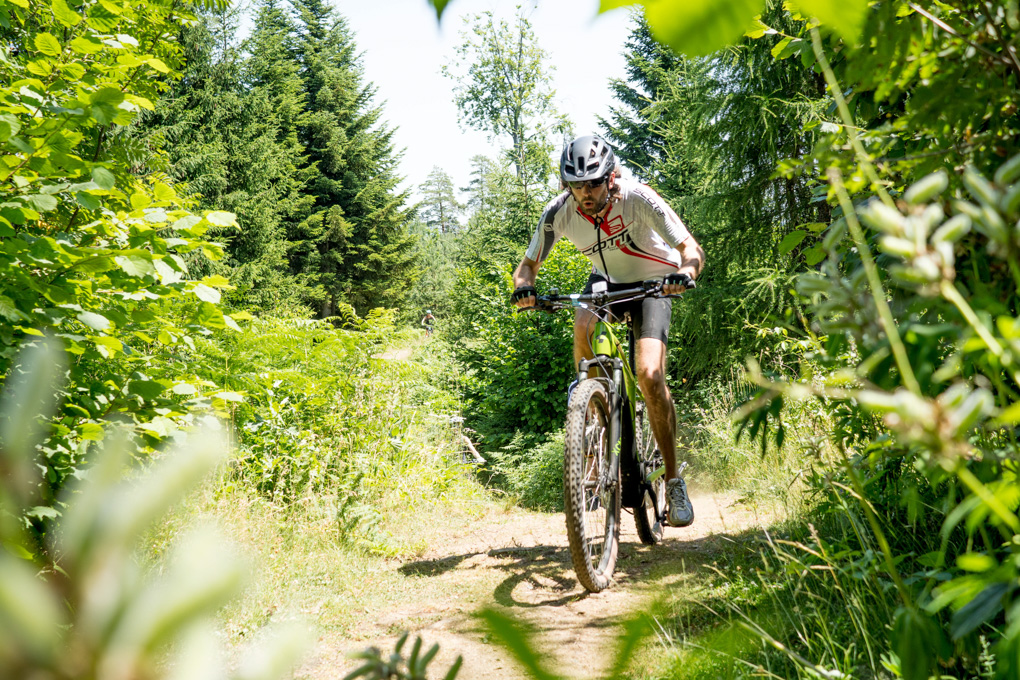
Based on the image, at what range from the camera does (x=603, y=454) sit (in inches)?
138

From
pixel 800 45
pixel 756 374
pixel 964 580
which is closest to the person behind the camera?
pixel 964 580

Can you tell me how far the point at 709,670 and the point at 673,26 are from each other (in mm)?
1670

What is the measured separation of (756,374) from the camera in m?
0.81

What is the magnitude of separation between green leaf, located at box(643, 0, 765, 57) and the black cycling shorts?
122 inches

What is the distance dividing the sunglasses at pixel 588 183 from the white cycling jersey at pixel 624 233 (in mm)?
167

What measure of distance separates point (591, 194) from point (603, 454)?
137 centimetres

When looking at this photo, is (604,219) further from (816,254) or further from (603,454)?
(816,254)

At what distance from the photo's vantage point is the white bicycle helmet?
3.44 m

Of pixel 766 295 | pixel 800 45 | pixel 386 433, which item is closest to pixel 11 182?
pixel 800 45

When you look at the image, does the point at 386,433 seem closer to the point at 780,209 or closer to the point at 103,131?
the point at 103,131

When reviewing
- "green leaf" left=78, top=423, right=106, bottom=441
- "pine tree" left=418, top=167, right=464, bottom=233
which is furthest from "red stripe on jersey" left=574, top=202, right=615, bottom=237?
"pine tree" left=418, top=167, right=464, bottom=233

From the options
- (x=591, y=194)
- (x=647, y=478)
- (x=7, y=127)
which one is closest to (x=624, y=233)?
(x=591, y=194)

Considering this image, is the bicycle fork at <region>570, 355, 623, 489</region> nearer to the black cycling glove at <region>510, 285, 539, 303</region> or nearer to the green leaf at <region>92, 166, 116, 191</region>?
the black cycling glove at <region>510, 285, 539, 303</region>

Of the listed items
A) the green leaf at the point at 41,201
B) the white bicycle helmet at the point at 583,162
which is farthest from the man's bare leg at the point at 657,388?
the green leaf at the point at 41,201
